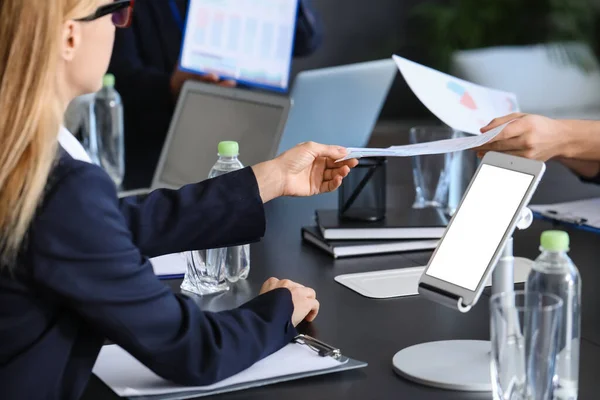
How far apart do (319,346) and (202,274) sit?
1.21 ft

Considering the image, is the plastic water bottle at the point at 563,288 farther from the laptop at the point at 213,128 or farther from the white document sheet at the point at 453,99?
the laptop at the point at 213,128

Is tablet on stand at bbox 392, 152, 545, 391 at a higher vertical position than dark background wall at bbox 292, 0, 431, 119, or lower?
lower

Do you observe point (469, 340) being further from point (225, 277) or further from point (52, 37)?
point (52, 37)

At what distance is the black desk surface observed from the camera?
114 cm

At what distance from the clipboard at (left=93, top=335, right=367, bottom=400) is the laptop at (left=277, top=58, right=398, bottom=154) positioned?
1.05m

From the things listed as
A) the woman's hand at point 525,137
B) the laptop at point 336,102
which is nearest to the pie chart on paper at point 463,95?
the woman's hand at point 525,137

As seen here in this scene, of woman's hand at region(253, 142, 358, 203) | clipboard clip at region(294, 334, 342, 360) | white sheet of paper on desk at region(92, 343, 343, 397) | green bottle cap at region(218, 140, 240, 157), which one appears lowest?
white sheet of paper on desk at region(92, 343, 343, 397)

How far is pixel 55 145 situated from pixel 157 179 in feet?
4.20

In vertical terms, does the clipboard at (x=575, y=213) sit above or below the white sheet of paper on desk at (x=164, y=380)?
above

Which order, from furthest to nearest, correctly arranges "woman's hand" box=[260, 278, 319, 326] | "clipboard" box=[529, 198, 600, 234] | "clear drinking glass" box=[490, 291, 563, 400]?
"clipboard" box=[529, 198, 600, 234] → "woman's hand" box=[260, 278, 319, 326] → "clear drinking glass" box=[490, 291, 563, 400]

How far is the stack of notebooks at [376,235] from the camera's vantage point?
1.73 meters

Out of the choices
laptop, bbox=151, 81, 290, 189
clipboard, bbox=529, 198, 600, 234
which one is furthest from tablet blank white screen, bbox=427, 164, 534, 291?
laptop, bbox=151, 81, 290, 189

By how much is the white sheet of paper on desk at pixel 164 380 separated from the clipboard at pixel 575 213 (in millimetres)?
856

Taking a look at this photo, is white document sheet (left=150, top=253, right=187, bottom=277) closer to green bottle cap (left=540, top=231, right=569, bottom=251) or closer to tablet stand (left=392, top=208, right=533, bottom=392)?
tablet stand (left=392, top=208, right=533, bottom=392)
